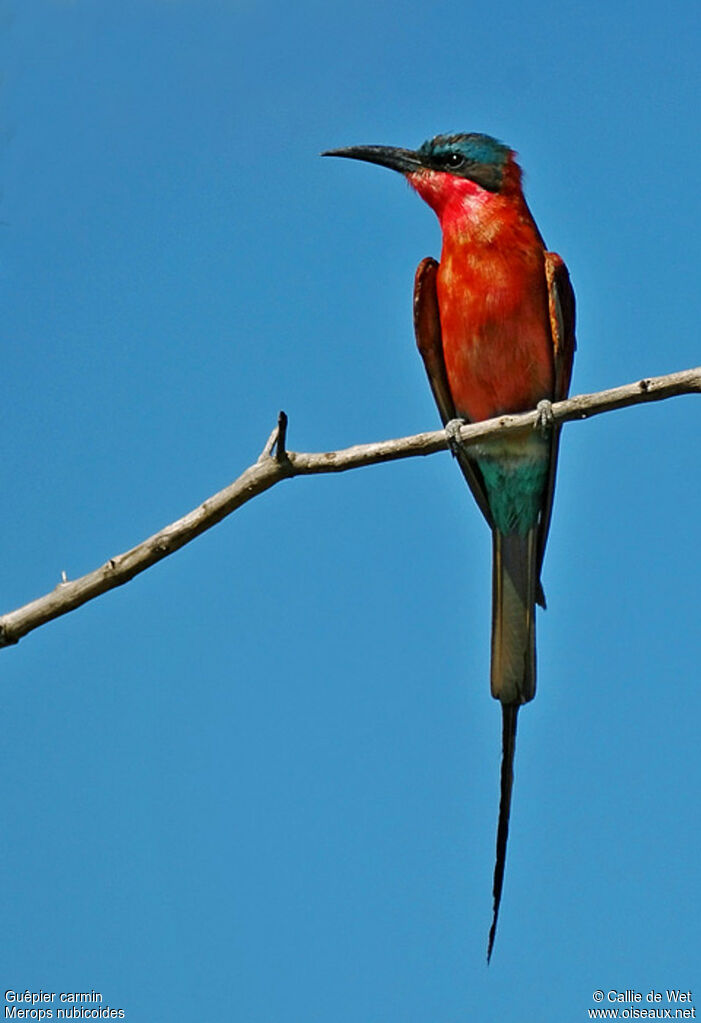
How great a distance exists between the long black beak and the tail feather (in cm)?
191

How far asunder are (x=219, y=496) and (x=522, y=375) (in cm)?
152

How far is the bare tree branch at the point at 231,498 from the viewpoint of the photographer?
2.54 m

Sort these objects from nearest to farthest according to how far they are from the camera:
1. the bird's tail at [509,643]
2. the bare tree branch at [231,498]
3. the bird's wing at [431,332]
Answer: the bare tree branch at [231,498] < the bird's tail at [509,643] < the bird's wing at [431,332]

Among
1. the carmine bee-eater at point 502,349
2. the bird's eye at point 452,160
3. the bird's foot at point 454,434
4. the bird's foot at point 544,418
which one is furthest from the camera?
the bird's eye at point 452,160

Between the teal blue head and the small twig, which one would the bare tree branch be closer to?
the small twig

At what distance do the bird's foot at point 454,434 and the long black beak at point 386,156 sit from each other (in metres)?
0.92

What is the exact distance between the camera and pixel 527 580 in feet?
12.1

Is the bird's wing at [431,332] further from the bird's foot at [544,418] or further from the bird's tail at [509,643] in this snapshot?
the bird's tail at [509,643]

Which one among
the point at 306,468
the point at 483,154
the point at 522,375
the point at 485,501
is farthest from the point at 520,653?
the point at 483,154

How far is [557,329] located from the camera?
3.82 m

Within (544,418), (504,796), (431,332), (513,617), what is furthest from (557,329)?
(504,796)

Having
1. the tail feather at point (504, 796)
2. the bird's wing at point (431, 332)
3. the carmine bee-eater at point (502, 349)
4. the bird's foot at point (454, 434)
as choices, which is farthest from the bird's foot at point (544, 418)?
the tail feather at point (504, 796)

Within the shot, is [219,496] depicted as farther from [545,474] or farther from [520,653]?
[545,474]

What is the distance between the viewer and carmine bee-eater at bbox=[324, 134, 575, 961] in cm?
379
